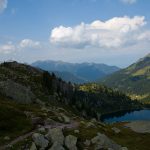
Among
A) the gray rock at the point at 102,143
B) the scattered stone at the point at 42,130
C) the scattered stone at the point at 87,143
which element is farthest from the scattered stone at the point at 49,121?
the gray rock at the point at 102,143

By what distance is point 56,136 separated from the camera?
56125mm

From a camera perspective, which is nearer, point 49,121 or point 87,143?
point 87,143

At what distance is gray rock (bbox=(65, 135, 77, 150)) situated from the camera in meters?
53.8

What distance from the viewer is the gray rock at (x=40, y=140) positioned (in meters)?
52.7

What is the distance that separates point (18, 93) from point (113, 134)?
59.7 m

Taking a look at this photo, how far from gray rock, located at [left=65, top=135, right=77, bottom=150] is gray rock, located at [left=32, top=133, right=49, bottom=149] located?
3.81 metres

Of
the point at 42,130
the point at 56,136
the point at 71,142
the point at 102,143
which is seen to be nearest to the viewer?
the point at 71,142

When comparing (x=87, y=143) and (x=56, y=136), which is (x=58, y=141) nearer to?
(x=56, y=136)

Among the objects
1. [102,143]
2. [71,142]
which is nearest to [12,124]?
[71,142]

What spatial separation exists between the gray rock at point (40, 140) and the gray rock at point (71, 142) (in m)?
3.81

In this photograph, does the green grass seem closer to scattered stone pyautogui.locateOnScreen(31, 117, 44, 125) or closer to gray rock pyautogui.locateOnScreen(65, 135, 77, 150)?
scattered stone pyautogui.locateOnScreen(31, 117, 44, 125)

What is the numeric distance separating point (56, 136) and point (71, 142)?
9.94ft

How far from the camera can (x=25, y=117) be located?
71062mm

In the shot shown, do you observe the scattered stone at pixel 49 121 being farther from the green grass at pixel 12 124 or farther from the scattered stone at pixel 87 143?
the scattered stone at pixel 87 143
